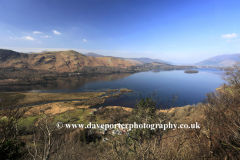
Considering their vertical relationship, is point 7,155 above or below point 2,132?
below

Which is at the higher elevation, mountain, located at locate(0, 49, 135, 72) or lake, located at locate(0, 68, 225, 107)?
mountain, located at locate(0, 49, 135, 72)

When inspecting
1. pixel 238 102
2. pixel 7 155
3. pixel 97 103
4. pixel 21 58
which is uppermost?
pixel 21 58

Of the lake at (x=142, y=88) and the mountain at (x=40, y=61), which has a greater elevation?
the mountain at (x=40, y=61)

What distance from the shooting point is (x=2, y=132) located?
10.9ft

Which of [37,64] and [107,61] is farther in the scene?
[107,61]

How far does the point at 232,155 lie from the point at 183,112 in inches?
641

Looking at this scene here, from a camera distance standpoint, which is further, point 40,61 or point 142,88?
point 40,61

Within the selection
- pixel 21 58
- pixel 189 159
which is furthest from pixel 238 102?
pixel 21 58

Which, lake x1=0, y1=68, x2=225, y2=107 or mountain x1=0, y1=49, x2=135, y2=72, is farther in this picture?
mountain x1=0, y1=49, x2=135, y2=72

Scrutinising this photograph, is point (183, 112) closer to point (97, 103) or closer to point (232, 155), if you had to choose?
point (232, 155)

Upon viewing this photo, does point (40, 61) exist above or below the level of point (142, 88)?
above

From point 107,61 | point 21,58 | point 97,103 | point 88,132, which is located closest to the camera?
point 88,132

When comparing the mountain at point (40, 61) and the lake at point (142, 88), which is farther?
the mountain at point (40, 61)

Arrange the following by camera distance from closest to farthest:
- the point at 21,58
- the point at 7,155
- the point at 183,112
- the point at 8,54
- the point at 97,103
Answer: the point at 7,155
the point at 183,112
the point at 97,103
the point at 8,54
the point at 21,58
